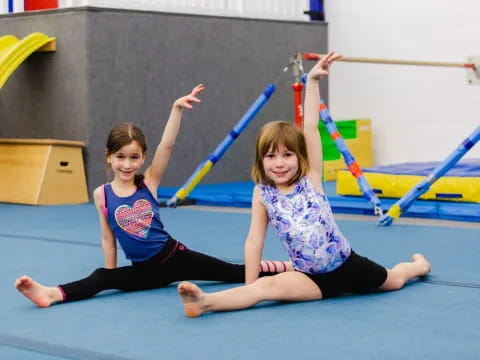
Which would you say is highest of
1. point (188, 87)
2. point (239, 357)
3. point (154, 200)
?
point (188, 87)

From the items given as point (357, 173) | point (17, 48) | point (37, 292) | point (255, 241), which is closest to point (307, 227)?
point (255, 241)

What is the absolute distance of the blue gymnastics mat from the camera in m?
5.75

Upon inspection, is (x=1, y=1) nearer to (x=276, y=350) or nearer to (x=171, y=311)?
(x=171, y=311)

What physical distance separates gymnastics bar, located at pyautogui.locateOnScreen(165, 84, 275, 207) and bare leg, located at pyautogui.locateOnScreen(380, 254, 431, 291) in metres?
A: 2.73

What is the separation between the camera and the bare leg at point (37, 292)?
3283 millimetres

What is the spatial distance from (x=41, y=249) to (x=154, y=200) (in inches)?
50.6

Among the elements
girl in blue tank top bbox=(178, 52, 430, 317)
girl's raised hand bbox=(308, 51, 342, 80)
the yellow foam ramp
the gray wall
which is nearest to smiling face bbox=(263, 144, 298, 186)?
girl in blue tank top bbox=(178, 52, 430, 317)

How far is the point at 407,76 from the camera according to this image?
339 inches

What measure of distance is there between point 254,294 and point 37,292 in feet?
2.54

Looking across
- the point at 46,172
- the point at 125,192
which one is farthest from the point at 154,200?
the point at 46,172

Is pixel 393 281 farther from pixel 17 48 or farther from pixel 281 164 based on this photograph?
pixel 17 48

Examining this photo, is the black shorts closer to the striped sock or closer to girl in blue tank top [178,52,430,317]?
girl in blue tank top [178,52,430,317]

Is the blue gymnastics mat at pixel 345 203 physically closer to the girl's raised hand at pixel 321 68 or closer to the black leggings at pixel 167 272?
the black leggings at pixel 167 272

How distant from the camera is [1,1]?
26.9 ft
